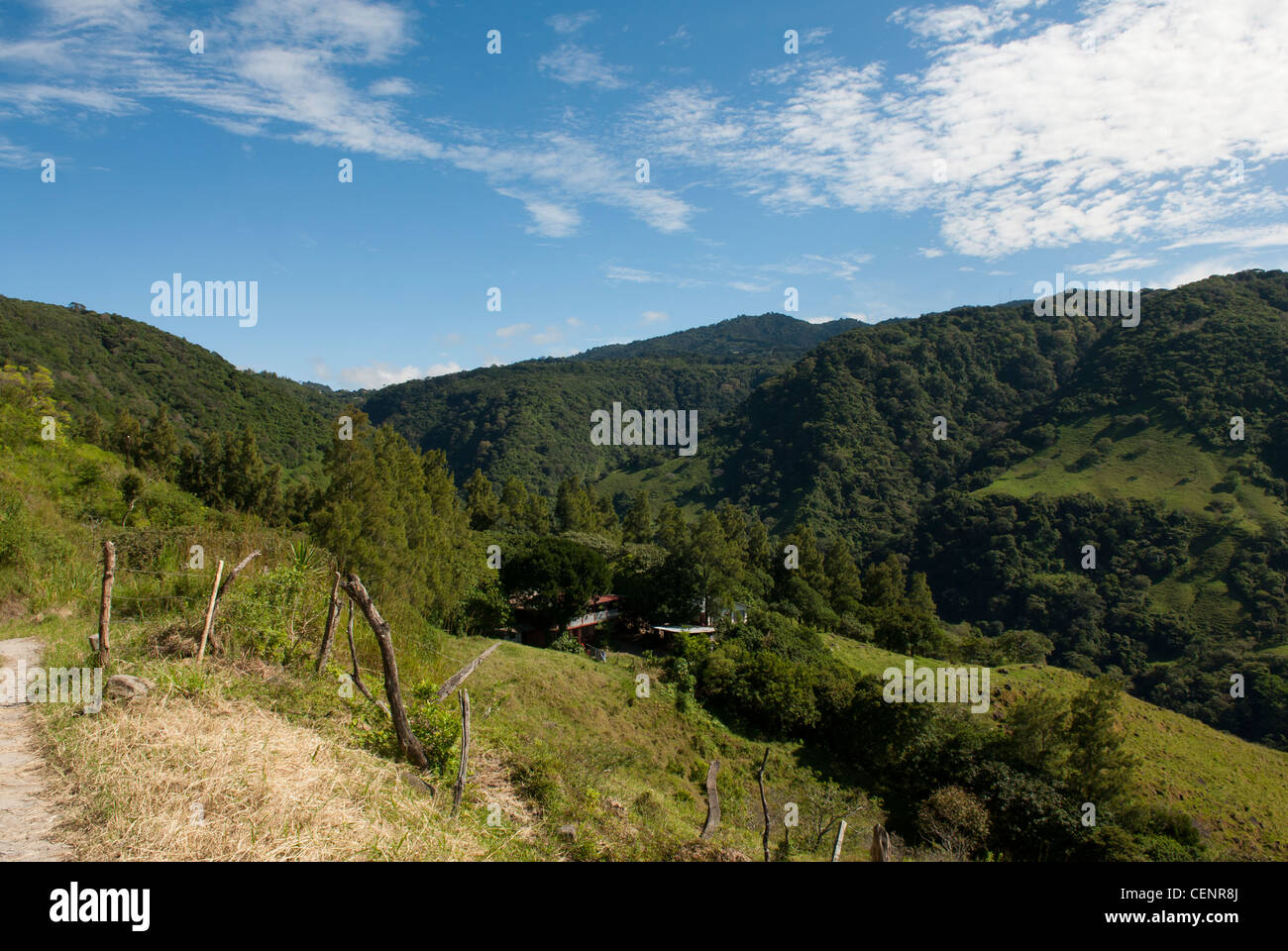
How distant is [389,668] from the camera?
6.09 meters

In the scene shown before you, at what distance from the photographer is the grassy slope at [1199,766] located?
1021 inches

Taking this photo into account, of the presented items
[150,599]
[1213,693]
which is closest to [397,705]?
[150,599]

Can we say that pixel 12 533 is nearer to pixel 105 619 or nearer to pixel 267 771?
pixel 105 619

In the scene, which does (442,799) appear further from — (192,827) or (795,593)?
(795,593)

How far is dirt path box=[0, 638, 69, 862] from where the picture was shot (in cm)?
398

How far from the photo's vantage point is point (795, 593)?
4294cm

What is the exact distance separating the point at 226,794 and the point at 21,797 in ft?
4.72

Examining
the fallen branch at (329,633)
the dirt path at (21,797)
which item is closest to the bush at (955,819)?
the fallen branch at (329,633)

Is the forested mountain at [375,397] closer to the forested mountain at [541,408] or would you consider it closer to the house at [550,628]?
the forested mountain at [541,408]

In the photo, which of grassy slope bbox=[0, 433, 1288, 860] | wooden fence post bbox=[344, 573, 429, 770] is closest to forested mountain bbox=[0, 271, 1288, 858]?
grassy slope bbox=[0, 433, 1288, 860]

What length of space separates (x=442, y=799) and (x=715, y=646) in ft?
82.6

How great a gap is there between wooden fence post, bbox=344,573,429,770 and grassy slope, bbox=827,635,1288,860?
95.8 ft

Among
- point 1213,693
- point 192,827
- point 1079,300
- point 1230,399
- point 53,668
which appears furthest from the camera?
point 1079,300

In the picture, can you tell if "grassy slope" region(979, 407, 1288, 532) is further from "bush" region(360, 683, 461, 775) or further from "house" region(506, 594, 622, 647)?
"bush" region(360, 683, 461, 775)
